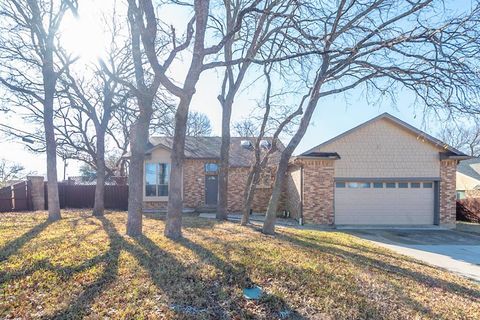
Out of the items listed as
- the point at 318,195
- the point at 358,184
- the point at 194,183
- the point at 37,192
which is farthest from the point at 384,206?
the point at 37,192

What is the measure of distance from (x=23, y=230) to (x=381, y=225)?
14.1 meters

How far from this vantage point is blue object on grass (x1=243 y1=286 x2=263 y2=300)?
4.29 meters

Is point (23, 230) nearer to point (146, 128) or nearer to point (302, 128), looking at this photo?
point (146, 128)

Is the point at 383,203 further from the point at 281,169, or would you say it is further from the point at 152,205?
the point at 152,205

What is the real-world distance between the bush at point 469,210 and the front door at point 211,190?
14.7m

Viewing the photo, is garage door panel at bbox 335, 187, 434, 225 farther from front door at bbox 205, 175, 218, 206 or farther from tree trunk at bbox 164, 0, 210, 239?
tree trunk at bbox 164, 0, 210, 239

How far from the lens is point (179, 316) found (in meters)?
3.69

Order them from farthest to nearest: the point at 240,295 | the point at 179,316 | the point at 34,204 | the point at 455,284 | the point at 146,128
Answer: the point at 34,204 < the point at 146,128 < the point at 455,284 < the point at 240,295 < the point at 179,316

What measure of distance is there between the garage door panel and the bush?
17.6 feet

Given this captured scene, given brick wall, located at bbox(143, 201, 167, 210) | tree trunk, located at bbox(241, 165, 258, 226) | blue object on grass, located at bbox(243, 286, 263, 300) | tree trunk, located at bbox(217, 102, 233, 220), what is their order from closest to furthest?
blue object on grass, located at bbox(243, 286, 263, 300) → tree trunk, located at bbox(241, 165, 258, 226) → tree trunk, located at bbox(217, 102, 233, 220) → brick wall, located at bbox(143, 201, 167, 210)

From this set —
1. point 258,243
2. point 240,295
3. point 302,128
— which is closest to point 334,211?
point 302,128

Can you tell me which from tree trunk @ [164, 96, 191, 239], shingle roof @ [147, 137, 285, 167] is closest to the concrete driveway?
tree trunk @ [164, 96, 191, 239]

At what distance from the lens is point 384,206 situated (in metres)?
14.5

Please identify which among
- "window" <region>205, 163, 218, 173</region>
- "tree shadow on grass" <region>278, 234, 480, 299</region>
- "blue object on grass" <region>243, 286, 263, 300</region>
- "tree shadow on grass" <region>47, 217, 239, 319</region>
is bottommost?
"tree shadow on grass" <region>278, 234, 480, 299</region>
